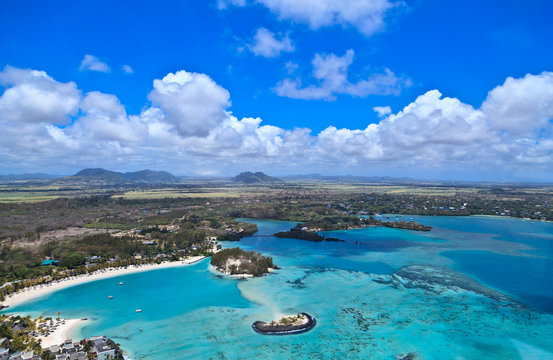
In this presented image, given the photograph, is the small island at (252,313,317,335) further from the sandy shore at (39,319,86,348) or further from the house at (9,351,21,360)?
the house at (9,351,21,360)

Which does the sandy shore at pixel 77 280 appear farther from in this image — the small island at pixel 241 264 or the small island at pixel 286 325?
A: the small island at pixel 286 325

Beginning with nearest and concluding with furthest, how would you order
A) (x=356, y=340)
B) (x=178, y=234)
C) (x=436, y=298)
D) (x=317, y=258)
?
(x=356, y=340) → (x=436, y=298) → (x=317, y=258) → (x=178, y=234)

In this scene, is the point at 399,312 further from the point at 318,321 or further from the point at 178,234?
the point at 178,234

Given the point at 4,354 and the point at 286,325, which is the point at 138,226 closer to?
the point at 4,354

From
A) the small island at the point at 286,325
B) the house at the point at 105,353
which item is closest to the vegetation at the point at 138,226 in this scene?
the house at the point at 105,353

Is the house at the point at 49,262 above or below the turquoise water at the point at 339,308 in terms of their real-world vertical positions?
above


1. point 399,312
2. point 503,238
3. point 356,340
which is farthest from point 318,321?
point 503,238
